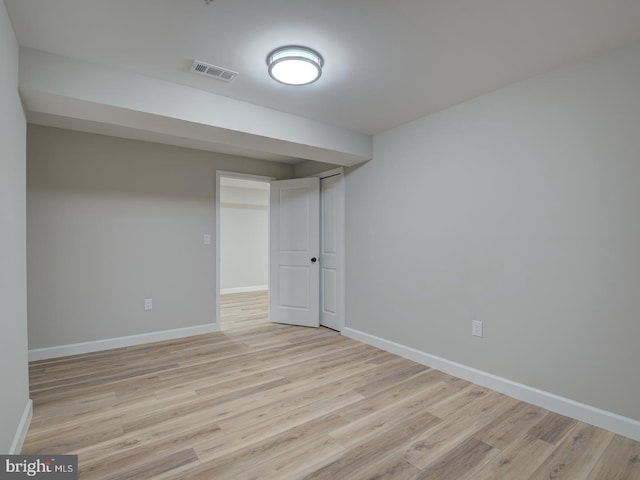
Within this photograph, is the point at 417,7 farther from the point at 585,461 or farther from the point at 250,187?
the point at 250,187

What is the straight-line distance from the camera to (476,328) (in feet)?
8.95

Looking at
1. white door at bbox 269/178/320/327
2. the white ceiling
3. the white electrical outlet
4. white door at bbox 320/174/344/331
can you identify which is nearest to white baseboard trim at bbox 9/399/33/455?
the white ceiling

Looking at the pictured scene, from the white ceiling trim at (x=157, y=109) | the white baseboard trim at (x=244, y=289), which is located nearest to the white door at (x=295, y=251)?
the white ceiling trim at (x=157, y=109)

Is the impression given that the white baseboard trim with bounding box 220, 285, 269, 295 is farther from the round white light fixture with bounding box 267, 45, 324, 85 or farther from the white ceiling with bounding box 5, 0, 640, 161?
the round white light fixture with bounding box 267, 45, 324, 85

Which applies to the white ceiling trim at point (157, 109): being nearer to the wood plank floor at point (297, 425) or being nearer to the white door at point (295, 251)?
the white door at point (295, 251)

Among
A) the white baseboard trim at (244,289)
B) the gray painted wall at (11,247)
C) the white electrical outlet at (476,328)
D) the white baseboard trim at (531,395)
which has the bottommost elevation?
the white baseboard trim at (244,289)

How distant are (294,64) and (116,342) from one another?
11.4 ft

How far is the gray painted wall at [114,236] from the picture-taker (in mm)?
3291

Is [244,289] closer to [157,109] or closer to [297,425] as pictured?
[157,109]

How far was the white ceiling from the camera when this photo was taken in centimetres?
167

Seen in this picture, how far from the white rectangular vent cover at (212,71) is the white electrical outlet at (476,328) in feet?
9.09

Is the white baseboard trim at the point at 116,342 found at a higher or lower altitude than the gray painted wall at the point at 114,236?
lower

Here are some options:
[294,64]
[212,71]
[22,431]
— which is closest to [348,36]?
[294,64]

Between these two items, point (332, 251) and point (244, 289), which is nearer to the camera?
point (332, 251)
